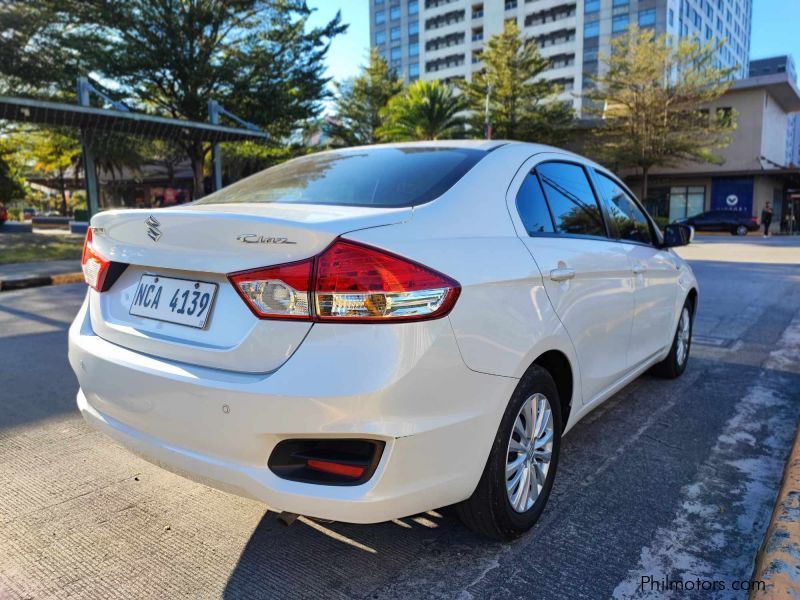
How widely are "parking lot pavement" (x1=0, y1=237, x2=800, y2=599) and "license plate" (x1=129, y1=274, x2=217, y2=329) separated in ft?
3.09

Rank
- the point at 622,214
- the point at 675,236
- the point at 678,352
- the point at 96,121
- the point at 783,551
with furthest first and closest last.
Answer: the point at 96,121 → the point at 678,352 → the point at 675,236 → the point at 622,214 → the point at 783,551

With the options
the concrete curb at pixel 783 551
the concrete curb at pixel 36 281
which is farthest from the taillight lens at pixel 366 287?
the concrete curb at pixel 36 281

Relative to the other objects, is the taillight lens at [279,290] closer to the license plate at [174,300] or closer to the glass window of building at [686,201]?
the license plate at [174,300]

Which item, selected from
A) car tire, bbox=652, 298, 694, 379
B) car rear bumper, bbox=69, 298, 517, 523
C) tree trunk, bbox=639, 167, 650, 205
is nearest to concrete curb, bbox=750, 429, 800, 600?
car rear bumper, bbox=69, 298, 517, 523

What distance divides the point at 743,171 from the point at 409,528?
41478mm

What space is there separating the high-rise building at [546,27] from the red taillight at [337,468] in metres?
66.1

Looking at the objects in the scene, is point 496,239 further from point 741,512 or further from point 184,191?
point 184,191

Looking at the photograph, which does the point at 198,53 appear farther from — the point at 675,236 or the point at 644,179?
the point at 644,179

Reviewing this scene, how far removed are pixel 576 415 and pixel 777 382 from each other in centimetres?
269

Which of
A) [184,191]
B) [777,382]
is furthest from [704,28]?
[777,382]

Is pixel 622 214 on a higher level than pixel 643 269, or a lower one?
higher

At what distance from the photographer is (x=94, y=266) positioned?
8.54 feet

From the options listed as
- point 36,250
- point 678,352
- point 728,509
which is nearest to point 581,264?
point 728,509

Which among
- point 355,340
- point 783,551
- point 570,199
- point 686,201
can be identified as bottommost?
point 783,551
